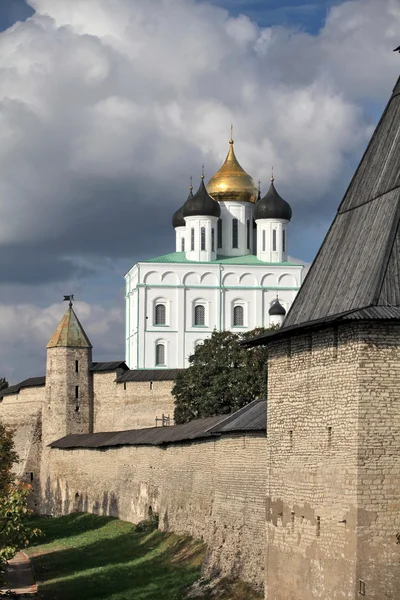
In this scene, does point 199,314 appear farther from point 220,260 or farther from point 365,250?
point 365,250

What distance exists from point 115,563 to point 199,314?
4518cm

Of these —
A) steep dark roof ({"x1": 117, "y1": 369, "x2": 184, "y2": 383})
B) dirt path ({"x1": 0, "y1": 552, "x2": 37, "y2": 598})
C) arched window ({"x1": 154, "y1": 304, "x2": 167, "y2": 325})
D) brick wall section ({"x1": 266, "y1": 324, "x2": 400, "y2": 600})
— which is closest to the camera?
brick wall section ({"x1": 266, "y1": 324, "x2": 400, "y2": 600})

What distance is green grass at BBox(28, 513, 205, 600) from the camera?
78.8ft

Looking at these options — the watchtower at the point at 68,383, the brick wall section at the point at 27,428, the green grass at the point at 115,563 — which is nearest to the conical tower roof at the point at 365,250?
the green grass at the point at 115,563

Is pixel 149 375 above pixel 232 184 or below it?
below

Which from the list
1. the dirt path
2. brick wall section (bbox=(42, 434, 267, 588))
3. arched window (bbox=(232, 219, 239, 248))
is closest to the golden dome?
arched window (bbox=(232, 219, 239, 248))

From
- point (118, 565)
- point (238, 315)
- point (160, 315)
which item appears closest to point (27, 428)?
point (160, 315)

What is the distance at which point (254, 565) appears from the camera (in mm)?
20156

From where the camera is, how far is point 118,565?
28031 millimetres

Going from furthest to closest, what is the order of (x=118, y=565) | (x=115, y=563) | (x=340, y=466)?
(x=115, y=563), (x=118, y=565), (x=340, y=466)

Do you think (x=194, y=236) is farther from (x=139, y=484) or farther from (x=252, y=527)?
(x=252, y=527)

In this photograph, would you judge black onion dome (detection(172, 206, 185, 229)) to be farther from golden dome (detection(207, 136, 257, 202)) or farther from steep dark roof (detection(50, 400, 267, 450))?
steep dark roof (detection(50, 400, 267, 450))

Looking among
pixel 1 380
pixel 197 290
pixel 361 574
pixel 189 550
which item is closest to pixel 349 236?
pixel 361 574

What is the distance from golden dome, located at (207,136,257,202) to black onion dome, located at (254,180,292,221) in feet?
6.93
